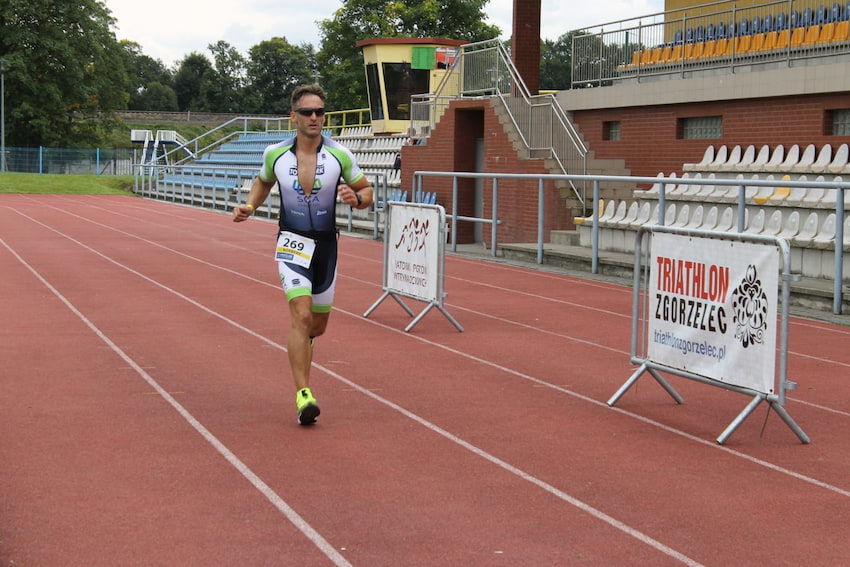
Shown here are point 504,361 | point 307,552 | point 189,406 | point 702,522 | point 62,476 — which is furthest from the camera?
point 504,361

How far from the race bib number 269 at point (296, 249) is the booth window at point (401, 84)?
116 feet

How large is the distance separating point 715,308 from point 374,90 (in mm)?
37081

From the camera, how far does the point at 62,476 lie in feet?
19.8

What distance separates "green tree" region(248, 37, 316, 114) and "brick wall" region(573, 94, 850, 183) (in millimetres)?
101197

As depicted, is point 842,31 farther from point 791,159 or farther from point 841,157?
point 841,157

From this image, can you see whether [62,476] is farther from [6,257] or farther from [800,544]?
[6,257]

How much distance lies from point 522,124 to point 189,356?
14842 millimetres

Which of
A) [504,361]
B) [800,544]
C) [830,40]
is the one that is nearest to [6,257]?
[504,361]

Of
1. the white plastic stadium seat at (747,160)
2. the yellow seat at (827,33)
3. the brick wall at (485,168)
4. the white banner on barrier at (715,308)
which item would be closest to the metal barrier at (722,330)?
the white banner on barrier at (715,308)

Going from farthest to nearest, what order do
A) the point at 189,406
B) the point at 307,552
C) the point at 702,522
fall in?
the point at 189,406, the point at 702,522, the point at 307,552

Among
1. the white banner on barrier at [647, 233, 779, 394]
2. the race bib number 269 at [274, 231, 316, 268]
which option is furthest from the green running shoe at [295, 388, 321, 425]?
the white banner on barrier at [647, 233, 779, 394]

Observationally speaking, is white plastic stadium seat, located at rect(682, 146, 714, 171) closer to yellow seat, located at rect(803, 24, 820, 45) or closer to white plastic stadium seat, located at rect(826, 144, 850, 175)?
yellow seat, located at rect(803, 24, 820, 45)

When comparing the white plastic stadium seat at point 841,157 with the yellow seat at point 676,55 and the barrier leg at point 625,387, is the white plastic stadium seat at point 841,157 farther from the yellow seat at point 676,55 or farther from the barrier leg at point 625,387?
the barrier leg at point 625,387

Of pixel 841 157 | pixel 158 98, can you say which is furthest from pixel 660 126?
pixel 158 98
